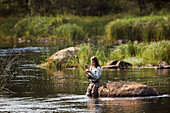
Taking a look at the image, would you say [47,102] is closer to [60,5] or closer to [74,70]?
[74,70]

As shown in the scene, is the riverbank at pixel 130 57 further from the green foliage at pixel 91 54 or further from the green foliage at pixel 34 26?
the green foliage at pixel 34 26

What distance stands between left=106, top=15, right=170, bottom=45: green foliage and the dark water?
18.3m

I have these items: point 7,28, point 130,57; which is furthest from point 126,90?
point 7,28

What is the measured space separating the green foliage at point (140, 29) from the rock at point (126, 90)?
24590 mm

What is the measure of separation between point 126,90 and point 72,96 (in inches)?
72.9

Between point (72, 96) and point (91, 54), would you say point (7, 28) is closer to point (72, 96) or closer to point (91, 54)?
point (91, 54)

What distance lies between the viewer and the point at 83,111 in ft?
35.8

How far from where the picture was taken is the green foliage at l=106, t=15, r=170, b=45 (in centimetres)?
3819

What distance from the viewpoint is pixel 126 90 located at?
41.8 feet

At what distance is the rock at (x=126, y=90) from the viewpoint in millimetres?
12688

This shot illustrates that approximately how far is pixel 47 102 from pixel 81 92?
6.87 ft

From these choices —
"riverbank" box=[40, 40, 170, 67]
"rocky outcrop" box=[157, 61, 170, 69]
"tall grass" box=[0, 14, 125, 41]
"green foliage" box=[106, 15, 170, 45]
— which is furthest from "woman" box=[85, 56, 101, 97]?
"tall grass" box=[0, 14, 125, 41]

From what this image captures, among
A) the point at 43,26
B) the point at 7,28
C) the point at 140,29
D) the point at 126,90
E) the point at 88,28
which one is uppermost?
→ the point at 7,28

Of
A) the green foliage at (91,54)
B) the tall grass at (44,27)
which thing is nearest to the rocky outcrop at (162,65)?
the green foliage at (91,54)
